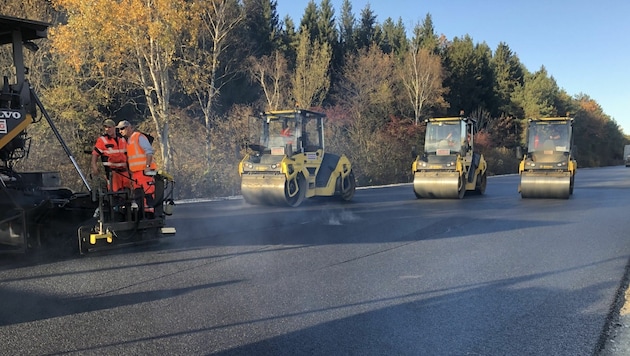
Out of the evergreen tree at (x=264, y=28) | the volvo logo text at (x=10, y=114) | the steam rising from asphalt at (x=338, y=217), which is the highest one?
the evergreen tree at (x=264, y=28)

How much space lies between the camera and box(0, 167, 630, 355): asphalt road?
4.20m

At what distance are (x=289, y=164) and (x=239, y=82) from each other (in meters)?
20.8

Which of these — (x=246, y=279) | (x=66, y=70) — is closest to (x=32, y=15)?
(x=66, y=70)

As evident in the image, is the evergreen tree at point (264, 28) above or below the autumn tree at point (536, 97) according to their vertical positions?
above

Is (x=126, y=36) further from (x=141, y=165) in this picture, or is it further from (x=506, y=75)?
(x=506, y=75)

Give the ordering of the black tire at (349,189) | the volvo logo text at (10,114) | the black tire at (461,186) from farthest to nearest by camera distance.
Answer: the black tire at (349,189), the black tire at (461,186), the volvo logo text at (10,114)

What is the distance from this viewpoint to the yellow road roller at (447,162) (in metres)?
15.2

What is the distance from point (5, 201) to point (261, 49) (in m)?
31.9

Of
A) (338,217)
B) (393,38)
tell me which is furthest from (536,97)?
(338,217)

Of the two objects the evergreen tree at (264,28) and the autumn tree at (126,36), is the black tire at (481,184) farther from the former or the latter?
the evergreen tree at (264,28)

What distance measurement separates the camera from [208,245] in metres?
8.05

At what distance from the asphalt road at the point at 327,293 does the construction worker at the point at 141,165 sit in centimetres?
78

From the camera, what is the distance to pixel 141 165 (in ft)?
24.8

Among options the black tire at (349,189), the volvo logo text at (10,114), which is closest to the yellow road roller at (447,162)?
the black tire at (349,189)
